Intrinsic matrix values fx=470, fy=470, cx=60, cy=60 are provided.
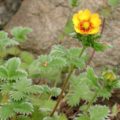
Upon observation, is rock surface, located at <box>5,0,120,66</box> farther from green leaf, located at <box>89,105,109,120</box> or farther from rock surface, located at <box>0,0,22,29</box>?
green leaf, located at <box>89,105,109,120</box>

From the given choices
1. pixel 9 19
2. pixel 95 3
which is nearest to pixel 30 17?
pixel 9 19

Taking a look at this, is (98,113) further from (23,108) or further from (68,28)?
(68,28)

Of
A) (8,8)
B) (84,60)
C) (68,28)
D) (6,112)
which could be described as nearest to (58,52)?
(84,60)

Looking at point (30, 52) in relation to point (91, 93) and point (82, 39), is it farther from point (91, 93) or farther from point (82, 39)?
point (82, 39)

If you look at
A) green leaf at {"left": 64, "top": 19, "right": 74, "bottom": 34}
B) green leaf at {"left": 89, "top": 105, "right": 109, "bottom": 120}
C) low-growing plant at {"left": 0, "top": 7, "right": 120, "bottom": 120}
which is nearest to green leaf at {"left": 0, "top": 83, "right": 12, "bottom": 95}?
low-growing plant at {"left": 0, "top": 7, "right": 120, "bottom": 120}


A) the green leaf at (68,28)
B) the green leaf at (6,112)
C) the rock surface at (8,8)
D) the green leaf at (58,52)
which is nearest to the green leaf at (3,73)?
the green leaf at (6,112)
